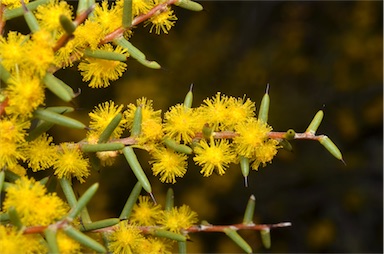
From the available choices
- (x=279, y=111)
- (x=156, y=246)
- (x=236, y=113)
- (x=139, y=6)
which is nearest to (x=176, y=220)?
(x=156, y=246)

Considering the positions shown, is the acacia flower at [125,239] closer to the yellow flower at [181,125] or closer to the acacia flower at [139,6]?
the yellow flower at [181,125]

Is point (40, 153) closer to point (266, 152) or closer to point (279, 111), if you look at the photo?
point (266, 152)

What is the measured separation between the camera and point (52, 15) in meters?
0.66

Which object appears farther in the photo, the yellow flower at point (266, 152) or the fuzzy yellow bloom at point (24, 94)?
the yellow flower at point (266, 152)

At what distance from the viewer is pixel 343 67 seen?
9.43ft

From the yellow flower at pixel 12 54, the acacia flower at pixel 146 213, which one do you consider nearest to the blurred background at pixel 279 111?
the acacia flower at pixel 146 213

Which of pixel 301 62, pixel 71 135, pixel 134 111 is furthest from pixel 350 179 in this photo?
pixel 134 111

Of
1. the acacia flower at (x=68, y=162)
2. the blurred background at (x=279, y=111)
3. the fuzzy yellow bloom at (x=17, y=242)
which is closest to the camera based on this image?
the fuzzy yellow bloom at (x=17, y=242)

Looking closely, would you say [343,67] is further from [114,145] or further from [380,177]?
[114,145]

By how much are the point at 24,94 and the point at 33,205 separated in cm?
10

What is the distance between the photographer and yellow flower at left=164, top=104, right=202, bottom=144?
2.36 ft

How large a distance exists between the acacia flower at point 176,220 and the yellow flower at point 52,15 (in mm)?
247

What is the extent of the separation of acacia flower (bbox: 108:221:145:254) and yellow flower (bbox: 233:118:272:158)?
0.14 meters

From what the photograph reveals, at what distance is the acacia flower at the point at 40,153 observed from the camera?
690mm
